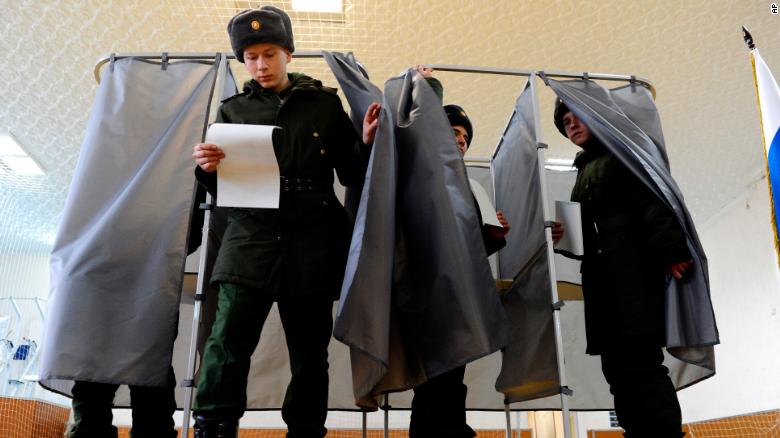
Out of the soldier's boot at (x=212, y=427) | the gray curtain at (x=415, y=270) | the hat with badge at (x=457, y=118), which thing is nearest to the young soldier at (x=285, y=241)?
the soldier's boot at (x=212, y=427)

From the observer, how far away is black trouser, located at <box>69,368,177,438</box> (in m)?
1.62

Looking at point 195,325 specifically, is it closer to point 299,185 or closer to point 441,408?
point 299,185

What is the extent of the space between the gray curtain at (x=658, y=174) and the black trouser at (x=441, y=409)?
0.60 meters

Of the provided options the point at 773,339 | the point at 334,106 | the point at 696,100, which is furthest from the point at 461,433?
the point at 773,339

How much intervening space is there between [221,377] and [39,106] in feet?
11.5

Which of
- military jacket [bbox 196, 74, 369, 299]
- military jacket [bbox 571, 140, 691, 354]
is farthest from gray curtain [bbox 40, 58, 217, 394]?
military jacket [bbox 571, 140, 691, 354]

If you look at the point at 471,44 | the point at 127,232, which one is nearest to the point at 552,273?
the point at 127,232

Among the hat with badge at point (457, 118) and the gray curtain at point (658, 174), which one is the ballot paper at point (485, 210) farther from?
the gray curtain at point (658, 174)

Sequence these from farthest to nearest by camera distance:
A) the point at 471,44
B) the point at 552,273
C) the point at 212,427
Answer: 1. the point at 471,44
2. the point at 552,273
3. the point at 212,427

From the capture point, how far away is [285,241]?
1.62 metres

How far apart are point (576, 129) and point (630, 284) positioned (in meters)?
0.56

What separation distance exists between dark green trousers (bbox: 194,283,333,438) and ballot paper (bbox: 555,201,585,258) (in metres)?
0.81

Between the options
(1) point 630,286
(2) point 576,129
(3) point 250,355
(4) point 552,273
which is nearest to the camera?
(3) point 250,355

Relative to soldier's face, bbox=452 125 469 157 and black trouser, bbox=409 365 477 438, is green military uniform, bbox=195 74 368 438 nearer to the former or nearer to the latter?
black trouser, bbox=409 365 477 438
